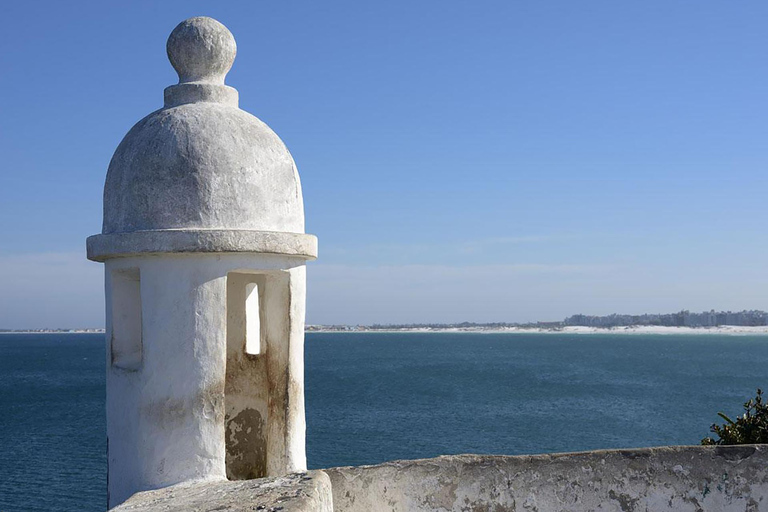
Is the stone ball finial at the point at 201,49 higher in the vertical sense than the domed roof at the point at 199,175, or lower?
higher

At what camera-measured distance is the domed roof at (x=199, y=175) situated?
4.40 metres

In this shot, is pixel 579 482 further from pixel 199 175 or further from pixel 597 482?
pixel 199 175

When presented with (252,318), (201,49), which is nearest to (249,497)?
(252,318)

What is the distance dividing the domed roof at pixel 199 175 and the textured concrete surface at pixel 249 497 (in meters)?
1.26

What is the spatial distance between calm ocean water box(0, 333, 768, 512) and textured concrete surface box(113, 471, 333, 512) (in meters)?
18.7

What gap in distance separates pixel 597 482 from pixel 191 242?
2402 millimetres

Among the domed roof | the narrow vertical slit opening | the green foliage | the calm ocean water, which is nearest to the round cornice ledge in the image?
the domed roof

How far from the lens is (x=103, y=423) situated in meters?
39.0

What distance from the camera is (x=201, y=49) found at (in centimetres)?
479

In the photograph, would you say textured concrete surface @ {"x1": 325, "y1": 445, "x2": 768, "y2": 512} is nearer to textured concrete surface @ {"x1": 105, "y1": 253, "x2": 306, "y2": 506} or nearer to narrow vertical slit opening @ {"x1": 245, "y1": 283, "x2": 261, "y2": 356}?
textured concrete surface @ {"x1": 105, "y1": 253, "x2": 306, "y2": 506}

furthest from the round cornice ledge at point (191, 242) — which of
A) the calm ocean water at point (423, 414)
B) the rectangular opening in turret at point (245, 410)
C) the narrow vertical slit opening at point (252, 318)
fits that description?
the calm ocean water at point (423, 414)

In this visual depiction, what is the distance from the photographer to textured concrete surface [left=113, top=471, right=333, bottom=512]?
329 cm

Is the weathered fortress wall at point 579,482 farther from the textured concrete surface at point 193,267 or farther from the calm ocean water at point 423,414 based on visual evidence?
the calm ocean water at point 423,414

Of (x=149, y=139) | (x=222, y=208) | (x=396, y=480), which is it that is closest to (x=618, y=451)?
(x=396, y=480)
